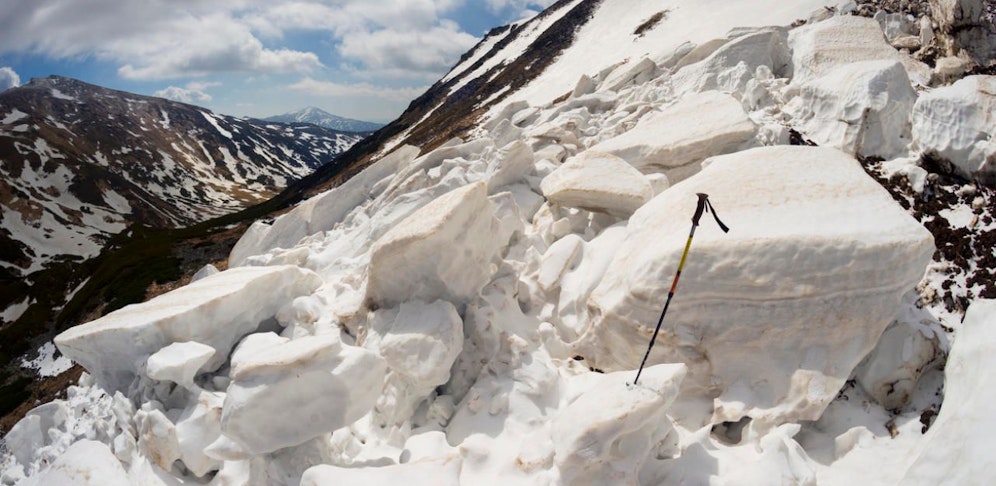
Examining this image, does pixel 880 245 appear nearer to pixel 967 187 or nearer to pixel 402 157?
pixel 967 187

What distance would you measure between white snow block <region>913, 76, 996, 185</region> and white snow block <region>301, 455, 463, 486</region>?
13.1 metres

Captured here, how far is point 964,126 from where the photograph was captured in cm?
1120

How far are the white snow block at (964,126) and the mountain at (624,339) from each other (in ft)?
0.18

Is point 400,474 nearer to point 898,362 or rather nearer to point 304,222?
point 898,362

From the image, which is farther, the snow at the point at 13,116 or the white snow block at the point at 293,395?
the snow at the point at 13,116

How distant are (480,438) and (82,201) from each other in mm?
136317

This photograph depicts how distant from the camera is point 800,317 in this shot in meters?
7.78

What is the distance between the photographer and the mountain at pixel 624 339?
23.1ft

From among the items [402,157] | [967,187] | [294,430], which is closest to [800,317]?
[967,187]

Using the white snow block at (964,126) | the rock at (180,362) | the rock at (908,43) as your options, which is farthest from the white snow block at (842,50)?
the rock at (180,362)

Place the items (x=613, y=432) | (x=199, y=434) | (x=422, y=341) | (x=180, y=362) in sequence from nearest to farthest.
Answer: (x=613, y=432), (x=199, y=434), (x=180, y=362), (x=422, y=341)

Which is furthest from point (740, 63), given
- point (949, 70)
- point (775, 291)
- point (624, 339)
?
point (624, 339)

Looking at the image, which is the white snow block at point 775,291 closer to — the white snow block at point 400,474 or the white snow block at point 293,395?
the white snow block at point 400,474

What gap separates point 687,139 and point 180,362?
13.9 meters
